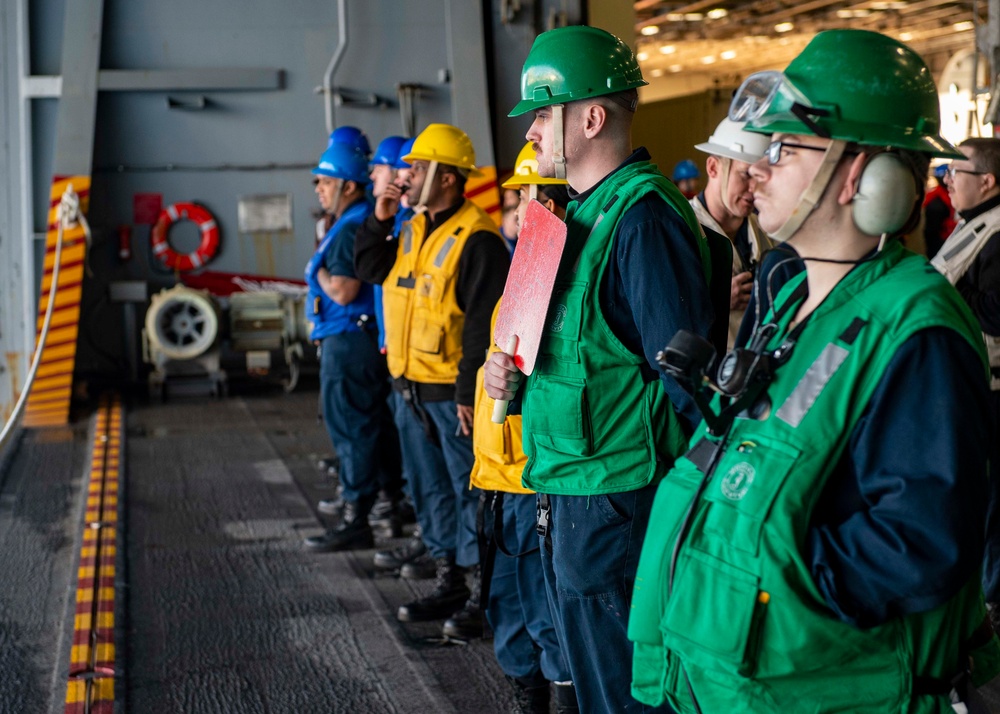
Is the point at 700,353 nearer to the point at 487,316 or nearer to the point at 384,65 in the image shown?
the point at 487,316

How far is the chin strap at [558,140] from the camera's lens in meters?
2.46

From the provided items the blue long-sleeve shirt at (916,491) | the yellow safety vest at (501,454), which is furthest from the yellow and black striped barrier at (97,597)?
the blue long-sleeve shirt at (916,491)

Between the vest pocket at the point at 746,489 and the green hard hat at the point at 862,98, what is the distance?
1.56 ft

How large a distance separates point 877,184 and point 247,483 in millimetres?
5555

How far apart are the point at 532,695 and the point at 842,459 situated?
6.85ft

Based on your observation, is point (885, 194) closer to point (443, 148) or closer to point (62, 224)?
point (443, 148)

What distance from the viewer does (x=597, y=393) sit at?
2.28 meters

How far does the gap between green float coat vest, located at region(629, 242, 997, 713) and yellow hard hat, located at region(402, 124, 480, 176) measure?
287 cm

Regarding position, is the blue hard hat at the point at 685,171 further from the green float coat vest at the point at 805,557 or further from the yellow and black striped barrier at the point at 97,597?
the green float coat vest at the point at 805,557

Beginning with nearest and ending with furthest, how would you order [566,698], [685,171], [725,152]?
[725,152] → [566,698] → [685,171]

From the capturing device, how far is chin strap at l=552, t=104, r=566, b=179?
2459mm

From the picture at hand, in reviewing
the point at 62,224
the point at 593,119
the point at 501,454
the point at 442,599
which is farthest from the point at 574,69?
the point at 62,224

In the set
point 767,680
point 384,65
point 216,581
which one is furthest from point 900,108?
point 384,65

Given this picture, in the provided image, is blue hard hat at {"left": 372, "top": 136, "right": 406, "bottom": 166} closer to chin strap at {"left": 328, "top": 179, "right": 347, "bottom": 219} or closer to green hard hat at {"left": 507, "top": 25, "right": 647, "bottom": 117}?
chin strap at {"left": 328, "top": 179, "right": 347, "bottom": 219}
